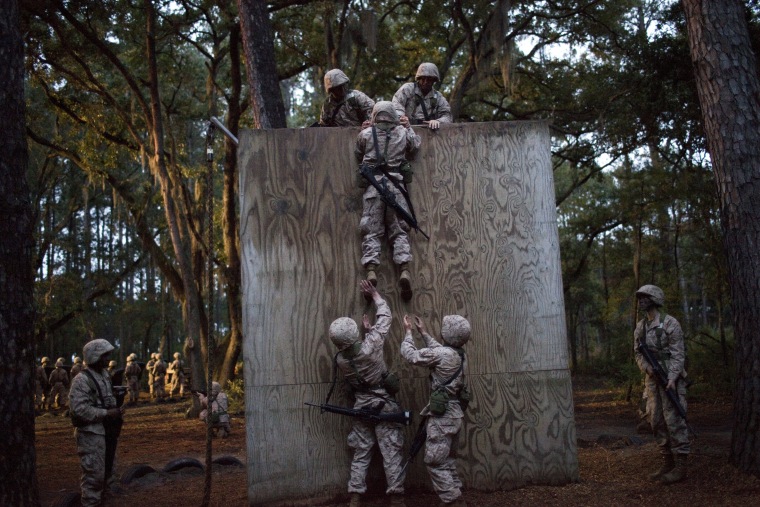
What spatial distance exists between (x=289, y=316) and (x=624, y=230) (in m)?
20.9

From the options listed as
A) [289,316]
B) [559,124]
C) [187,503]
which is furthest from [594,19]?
[187,503]

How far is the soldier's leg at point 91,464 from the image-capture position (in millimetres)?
7395

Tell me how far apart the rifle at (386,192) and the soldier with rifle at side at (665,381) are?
286 cm

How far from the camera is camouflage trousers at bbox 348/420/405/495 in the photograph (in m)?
6.50

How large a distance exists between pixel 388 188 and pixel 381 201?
0.15 m

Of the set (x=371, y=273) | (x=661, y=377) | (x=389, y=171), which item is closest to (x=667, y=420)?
(x=661, y=377)

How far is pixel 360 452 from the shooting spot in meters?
6.63

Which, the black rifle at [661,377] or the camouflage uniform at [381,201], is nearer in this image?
the camouflage uniform at [381,201]

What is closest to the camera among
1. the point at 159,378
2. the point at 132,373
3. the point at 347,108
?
the point at 347,108

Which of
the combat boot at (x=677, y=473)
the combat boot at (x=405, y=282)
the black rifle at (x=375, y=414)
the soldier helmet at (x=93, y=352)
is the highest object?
the combat boot at (x=405, y=282)

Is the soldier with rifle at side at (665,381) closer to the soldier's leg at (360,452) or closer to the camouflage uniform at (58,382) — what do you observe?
the soldier's leg at (360,452)

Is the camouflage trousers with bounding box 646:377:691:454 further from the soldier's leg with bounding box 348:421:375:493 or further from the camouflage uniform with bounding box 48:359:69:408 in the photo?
the camouflage uniform with bounding box 48:359:69:408

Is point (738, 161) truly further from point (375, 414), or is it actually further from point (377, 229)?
point (375, 414)

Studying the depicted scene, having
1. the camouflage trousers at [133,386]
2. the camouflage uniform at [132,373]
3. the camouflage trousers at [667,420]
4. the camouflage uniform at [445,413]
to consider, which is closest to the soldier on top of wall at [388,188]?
the camouflage uniform at [445,413]
